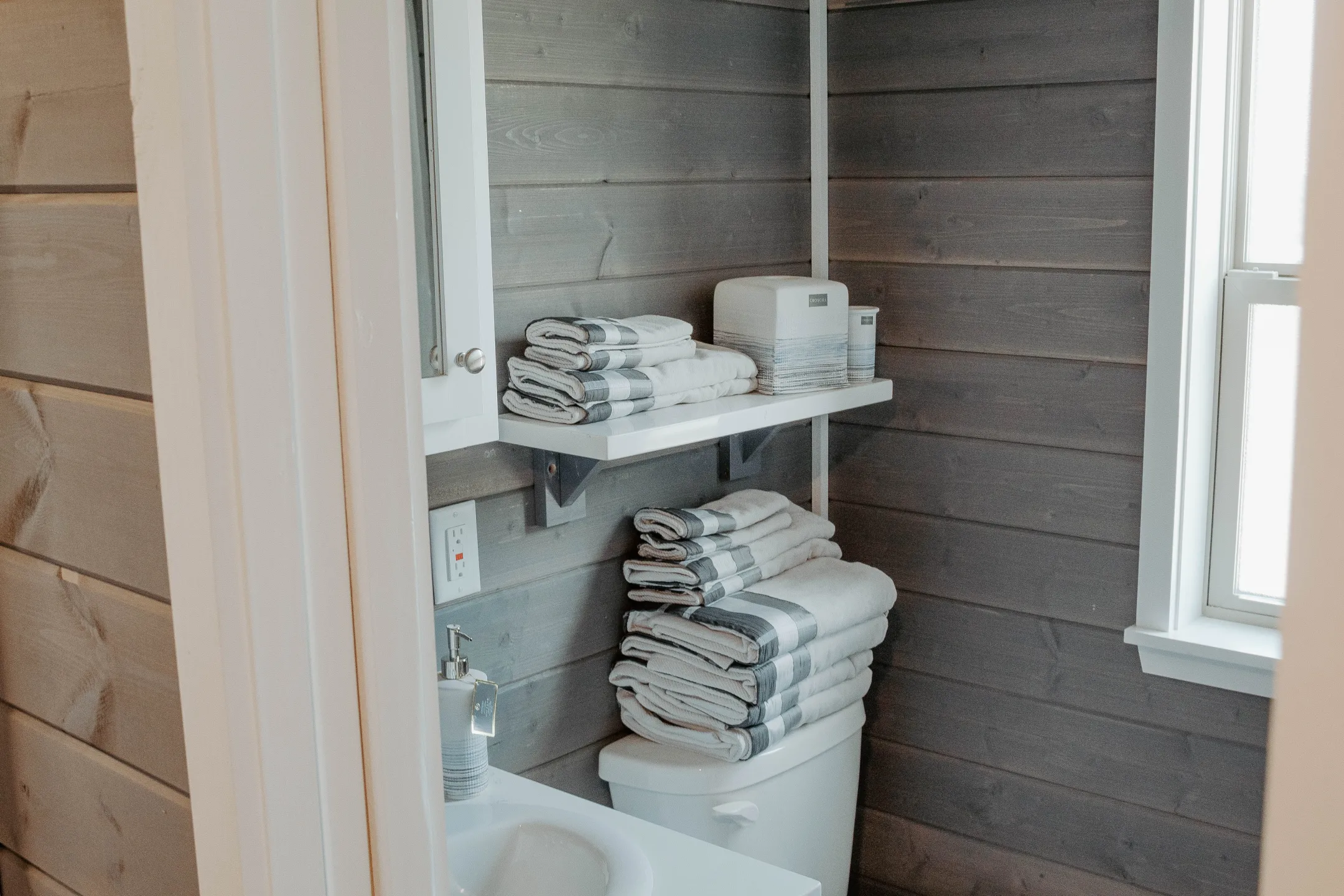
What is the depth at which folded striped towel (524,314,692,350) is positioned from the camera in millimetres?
1504

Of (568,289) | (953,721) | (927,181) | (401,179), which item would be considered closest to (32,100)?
(401,179)

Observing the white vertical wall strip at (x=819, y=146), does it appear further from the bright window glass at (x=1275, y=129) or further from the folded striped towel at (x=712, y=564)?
the bright window glass at (x=1275, y=129)

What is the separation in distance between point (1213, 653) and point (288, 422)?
1424mm

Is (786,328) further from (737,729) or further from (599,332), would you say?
(737,729)

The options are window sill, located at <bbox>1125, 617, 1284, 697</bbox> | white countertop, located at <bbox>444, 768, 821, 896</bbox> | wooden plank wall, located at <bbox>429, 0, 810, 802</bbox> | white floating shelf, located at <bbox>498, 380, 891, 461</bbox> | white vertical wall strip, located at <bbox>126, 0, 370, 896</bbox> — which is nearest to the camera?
white vertical wall strip, located at <bbox>126, 0, 370, 896</bbox>

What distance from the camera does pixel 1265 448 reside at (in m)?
1.75

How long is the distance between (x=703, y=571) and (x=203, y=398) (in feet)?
3.52

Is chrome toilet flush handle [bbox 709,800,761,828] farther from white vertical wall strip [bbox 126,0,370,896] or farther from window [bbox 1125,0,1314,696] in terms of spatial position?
white vertical wall strip [bbox 126,0,370,896]

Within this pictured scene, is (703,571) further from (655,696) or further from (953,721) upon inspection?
(953,721)

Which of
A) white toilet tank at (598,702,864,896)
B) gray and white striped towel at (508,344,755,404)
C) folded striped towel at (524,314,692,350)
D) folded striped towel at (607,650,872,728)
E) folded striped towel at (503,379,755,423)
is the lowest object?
white toilet tank at (598,702,864,896)

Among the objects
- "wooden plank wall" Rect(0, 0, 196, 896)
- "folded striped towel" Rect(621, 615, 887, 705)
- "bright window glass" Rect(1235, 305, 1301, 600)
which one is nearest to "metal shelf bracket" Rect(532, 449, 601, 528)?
"folded striped towel" Rect(621, 615, 887, 705)

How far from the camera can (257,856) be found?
0.73 metres

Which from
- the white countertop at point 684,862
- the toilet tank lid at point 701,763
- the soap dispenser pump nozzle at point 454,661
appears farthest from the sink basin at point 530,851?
the toilet tank lid at point 701,763

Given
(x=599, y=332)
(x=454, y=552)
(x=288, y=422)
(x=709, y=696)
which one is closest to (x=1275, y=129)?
(x=599, y=332)
